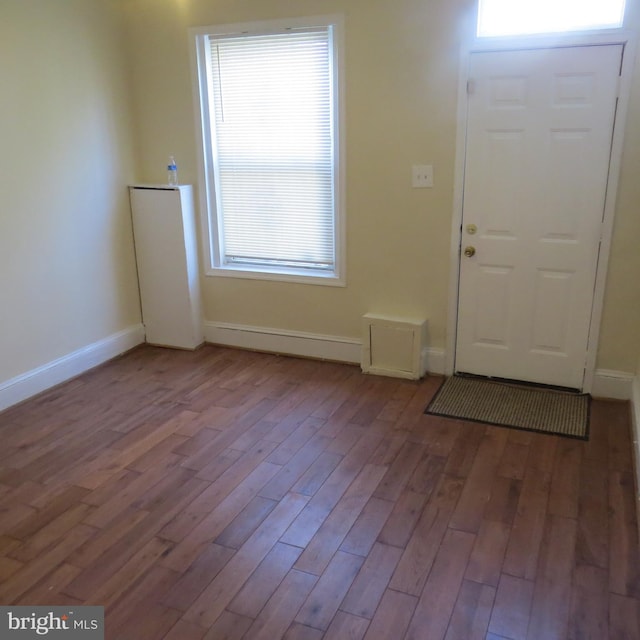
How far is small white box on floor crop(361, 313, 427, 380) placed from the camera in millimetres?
3834

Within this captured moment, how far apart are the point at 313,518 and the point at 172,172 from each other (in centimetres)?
274

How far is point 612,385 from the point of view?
3.53m

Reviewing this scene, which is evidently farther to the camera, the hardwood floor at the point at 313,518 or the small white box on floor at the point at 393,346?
the small white box on floor at the point at 393,346

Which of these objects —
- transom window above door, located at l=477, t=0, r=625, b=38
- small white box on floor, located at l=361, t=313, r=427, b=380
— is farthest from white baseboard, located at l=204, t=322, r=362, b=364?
transom window above door, located at l=477, t=0, r=625, b=38

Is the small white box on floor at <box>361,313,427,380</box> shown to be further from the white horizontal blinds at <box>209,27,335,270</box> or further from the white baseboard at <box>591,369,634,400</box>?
the white baseboard at <box>591,369,634,400</box>

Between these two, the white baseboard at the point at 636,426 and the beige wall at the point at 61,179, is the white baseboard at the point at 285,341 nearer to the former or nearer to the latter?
the beige wall at the point at 61,179

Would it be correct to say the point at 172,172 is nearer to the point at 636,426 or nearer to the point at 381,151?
the point at 381,151

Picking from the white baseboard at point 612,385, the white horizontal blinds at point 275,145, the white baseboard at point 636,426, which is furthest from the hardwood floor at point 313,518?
the white horizontal blinds at point 275,145

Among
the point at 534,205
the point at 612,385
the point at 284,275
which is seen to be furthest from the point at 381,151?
the point at 612,385

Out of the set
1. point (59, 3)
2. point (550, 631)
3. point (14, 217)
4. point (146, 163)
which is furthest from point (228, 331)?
point (550, 631)

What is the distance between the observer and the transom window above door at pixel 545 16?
10.2 ft

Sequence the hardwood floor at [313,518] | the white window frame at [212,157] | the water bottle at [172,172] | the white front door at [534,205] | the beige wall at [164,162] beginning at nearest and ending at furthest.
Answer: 1. the hardwood floor at [313,518]
2. the white front door at [534,205]
3. the beige wall at [164,162]
4. the white window frame at [212,157]
5. the water bottle at [172,172]

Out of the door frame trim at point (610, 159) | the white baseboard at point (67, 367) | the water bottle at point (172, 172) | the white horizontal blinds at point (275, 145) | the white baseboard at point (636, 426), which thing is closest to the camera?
the white baseboard at point (636, 426)

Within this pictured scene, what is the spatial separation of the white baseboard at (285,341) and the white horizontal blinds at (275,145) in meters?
0.50
